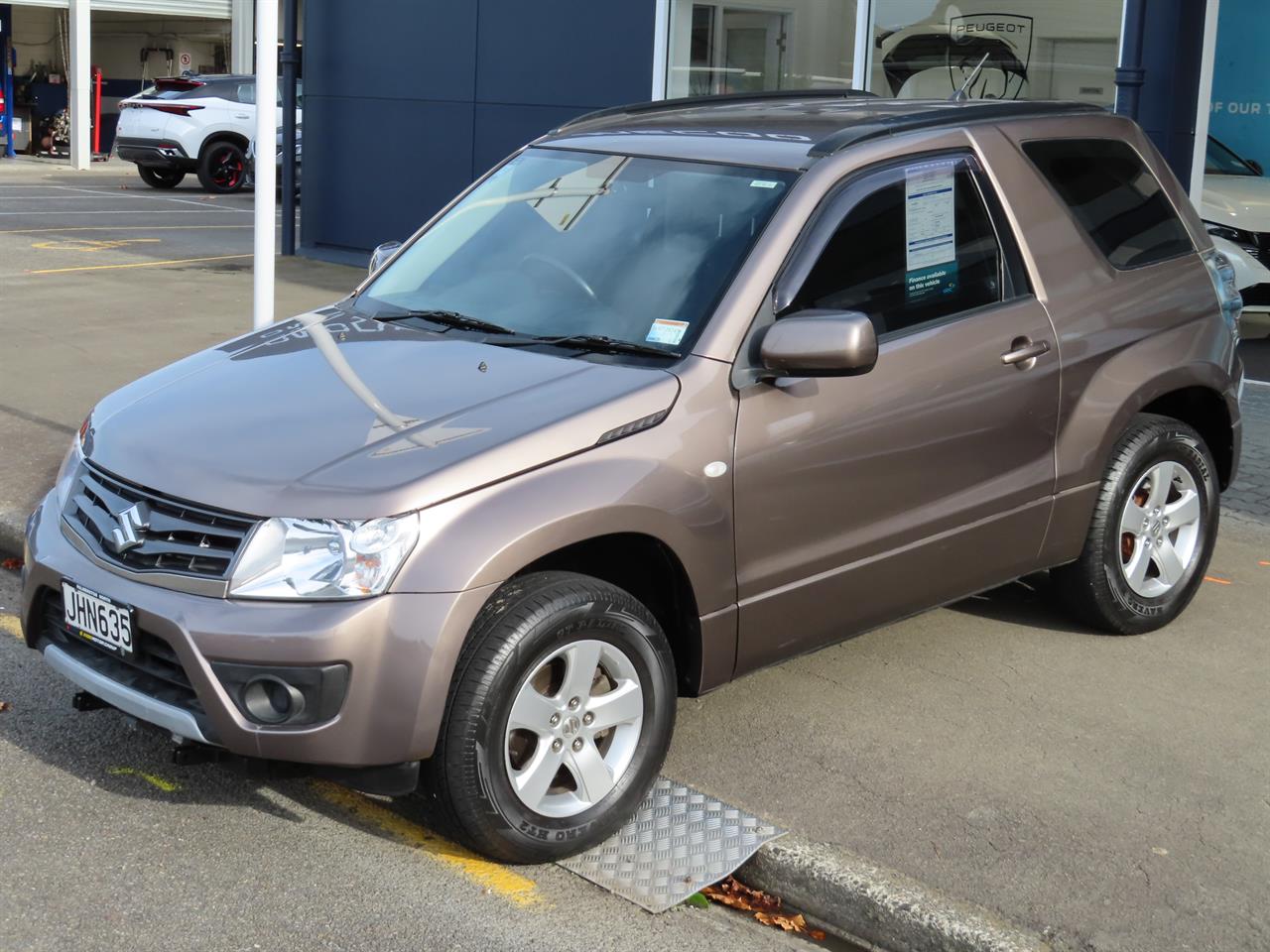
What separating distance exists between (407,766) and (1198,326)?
3.38m

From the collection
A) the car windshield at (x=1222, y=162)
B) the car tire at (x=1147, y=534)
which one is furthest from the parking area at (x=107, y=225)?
the car tire at (x=1147, y=534)

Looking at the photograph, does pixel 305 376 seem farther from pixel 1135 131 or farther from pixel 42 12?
pixel 42 12

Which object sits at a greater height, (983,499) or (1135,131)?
(1135,131)

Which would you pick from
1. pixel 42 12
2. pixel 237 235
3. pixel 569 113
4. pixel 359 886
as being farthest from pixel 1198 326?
pixel 42 12

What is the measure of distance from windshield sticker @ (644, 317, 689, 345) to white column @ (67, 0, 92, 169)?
28.3 m

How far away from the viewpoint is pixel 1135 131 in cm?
579

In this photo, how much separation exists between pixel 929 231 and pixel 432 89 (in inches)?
427

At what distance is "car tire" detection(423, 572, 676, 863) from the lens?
3762 millimetres

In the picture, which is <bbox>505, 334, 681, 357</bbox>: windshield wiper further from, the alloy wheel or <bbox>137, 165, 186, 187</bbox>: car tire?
<bbox>137, 165, 186, 187</bbox>: car tire

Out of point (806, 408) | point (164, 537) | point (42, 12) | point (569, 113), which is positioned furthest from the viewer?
point (42, 12)

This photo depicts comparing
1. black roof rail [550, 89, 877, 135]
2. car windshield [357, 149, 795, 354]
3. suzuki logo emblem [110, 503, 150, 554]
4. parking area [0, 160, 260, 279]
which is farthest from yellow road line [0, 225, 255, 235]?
suzuki logo emblem [110, 503, 150, 554]

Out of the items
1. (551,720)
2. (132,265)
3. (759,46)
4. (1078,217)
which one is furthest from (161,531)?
(132,265)

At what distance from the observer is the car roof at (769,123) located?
4789 mm

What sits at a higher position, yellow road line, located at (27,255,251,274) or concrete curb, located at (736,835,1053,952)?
yellow road line, located at (27,255,251,274)
